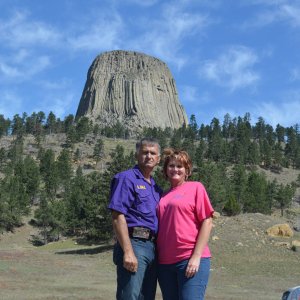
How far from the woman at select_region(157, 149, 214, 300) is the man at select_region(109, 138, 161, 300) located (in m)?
0.11

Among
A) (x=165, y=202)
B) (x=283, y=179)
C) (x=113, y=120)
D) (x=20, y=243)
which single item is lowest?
(x=20, y=243)

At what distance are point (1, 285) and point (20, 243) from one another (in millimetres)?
43903

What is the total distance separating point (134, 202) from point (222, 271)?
731 inches

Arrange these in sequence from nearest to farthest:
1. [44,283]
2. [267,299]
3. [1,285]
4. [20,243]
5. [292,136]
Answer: [267,299] → [1,285] → [44,283] → [20,243] → [292,136]

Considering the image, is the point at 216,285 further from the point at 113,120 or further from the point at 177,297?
the point at 113,120

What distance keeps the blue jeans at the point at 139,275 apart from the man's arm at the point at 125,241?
0.09m

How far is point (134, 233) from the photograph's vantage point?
4.78 m

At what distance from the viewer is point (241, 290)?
1627 cm

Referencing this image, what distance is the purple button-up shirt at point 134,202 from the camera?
4.82 meters

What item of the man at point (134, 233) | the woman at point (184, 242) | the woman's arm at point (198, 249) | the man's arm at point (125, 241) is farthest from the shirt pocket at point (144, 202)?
the woman's arm at point (198, 249)

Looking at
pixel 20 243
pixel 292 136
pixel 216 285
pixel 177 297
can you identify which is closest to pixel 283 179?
pixel 292 136

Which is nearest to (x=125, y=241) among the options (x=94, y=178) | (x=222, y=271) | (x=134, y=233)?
(x=134, y=233)

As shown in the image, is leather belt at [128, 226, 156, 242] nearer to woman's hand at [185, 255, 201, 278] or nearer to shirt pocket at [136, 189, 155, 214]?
shirt pocket at [136, 189, 155, 214]

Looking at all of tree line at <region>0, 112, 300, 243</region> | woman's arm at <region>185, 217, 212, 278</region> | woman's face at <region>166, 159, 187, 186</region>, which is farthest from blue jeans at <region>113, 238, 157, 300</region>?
tree line at <region>0, 112, 300, 243</region>
